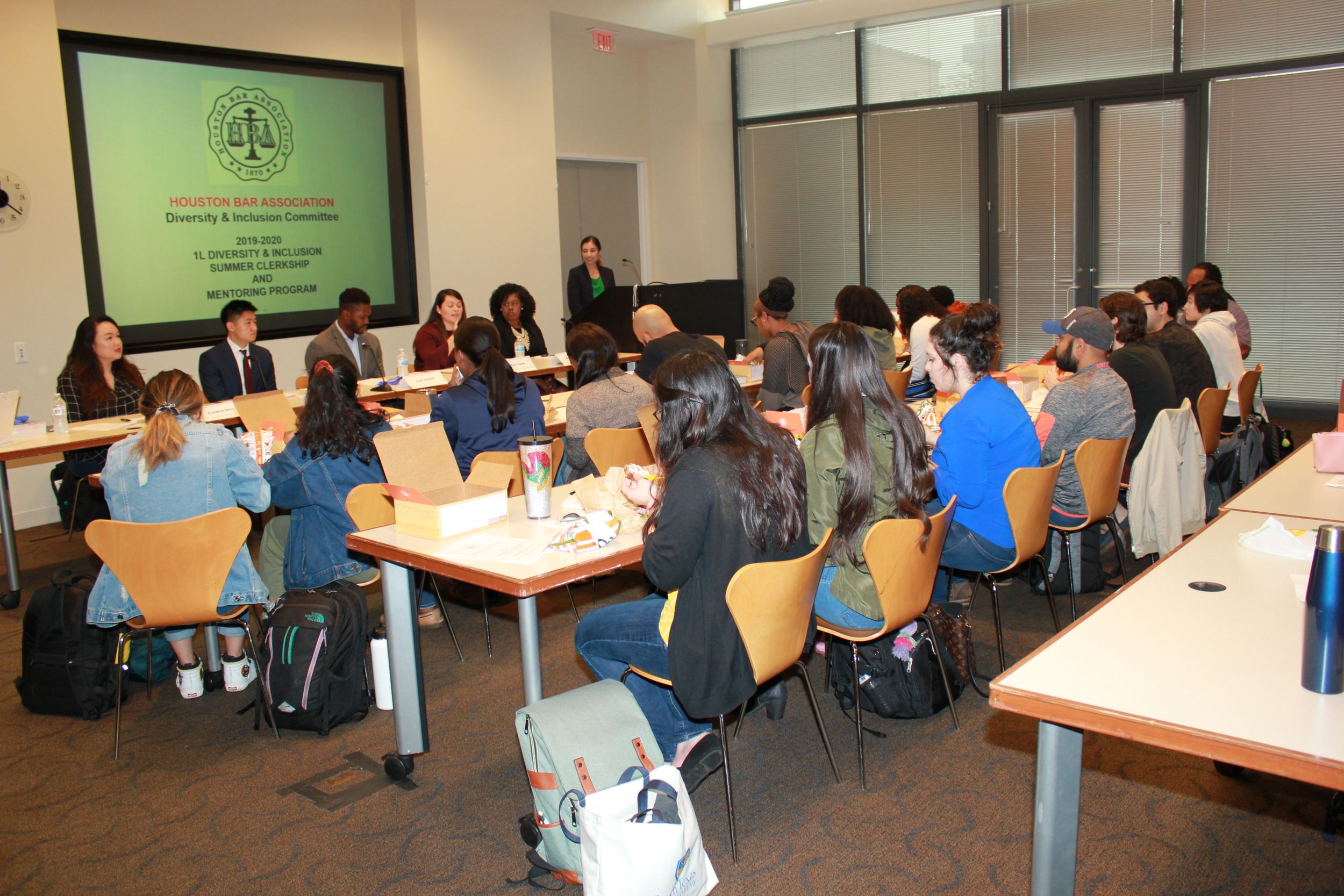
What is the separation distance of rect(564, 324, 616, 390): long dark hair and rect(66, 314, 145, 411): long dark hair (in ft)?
9.34

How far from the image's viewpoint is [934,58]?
31.5ft

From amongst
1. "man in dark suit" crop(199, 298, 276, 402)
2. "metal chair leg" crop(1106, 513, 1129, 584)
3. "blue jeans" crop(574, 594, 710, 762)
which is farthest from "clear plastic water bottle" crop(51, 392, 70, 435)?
"metal chair leg" crop(1106, 513, 1129, 584)

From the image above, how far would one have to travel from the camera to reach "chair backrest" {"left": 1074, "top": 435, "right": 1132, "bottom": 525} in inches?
147

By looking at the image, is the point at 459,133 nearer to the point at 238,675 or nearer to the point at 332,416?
the point at 332,416

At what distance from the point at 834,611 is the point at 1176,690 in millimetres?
1356

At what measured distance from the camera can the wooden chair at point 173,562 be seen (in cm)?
314

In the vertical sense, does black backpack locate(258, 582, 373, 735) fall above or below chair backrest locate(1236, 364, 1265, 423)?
below

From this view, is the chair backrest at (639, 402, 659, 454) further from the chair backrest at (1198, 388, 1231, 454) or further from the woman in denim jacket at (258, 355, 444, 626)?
the chair backrest at (1198, 388, 1231, 454)

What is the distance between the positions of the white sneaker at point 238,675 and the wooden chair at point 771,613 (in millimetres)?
1828

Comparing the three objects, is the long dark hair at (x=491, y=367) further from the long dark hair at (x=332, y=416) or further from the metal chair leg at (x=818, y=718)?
the metal chair leg at (x=818, y=718)

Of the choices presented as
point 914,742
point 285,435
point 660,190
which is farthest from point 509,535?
point 660,190

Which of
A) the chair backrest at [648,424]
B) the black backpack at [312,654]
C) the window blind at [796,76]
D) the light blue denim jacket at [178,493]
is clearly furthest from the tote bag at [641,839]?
the window blind at [796,76]

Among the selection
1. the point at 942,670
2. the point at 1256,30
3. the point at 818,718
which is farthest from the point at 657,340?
the point at 1256,30

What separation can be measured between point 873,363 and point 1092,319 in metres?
1.65
